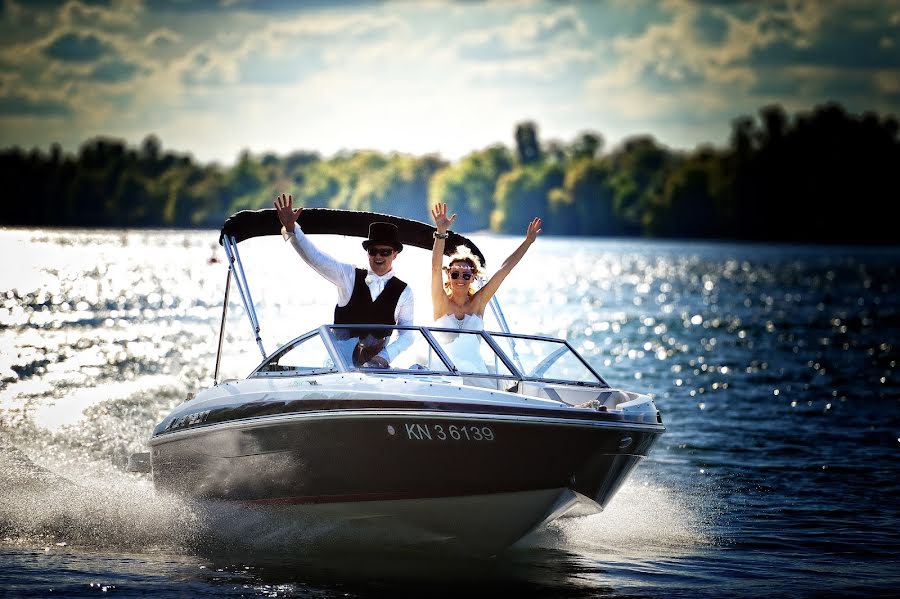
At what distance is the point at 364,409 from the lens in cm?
1057

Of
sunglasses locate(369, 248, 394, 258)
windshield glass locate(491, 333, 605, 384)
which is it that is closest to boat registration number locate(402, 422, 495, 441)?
windshield glass locate(491, 333, 605, 384)

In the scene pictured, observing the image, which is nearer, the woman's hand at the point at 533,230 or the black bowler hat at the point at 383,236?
the black bowler hat at the point at 383,236

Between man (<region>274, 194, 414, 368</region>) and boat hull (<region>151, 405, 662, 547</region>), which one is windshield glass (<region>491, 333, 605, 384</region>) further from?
boat hull (<region>151, 405, 662, 547</region>)

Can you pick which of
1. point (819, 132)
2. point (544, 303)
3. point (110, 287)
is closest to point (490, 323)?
point (544, 303)

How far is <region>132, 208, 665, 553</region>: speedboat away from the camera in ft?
34.4

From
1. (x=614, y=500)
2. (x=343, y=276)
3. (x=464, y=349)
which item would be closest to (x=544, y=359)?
(x=464, y=349)

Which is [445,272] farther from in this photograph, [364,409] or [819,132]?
[819,132]

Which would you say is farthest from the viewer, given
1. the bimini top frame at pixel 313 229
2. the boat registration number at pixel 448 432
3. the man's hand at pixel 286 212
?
the bimini top frame at pixel 313 229

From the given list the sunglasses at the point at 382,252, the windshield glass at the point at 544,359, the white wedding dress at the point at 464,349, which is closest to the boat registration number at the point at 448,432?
the white wedding dress at the point at 464,349

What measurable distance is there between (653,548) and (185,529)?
4.22m

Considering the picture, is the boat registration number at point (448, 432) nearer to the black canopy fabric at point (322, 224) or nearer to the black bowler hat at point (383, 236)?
the black bowler hat at point (383, 236)

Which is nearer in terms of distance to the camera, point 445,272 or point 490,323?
point 445,272

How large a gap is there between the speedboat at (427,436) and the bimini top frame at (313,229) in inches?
49.3

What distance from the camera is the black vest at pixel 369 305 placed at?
38.4ft
